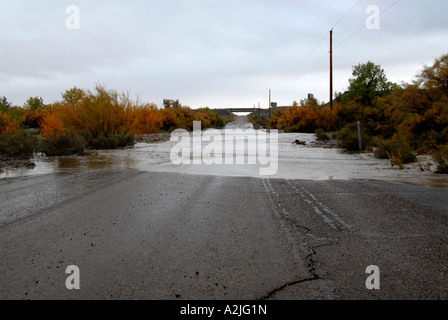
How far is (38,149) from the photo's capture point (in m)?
18.7

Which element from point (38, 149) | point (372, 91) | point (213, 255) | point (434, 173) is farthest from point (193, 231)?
point (372, 91)

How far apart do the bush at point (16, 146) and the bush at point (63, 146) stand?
570 mm

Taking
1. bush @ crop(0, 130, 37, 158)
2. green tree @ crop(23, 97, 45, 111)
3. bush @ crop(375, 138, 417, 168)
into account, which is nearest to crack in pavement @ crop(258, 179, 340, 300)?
bush @ crop(375, 138, 417, 168)

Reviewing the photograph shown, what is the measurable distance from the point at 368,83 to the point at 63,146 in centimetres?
3419

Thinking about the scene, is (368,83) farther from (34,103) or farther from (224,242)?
(34,103)

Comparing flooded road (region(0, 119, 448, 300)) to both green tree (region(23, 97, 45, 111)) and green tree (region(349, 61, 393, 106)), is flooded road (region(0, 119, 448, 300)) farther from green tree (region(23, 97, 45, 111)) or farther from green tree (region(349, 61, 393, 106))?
green tree (region(23, 97, 45, 111))

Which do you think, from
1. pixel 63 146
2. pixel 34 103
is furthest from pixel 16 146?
pixel 34 103

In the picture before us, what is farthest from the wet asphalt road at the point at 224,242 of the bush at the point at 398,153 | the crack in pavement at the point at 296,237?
the bush at the point at 398,153

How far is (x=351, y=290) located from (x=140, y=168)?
1028 cm

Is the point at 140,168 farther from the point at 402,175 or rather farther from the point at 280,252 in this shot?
the point at 280,252

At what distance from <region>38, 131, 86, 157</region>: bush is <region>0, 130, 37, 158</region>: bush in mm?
570

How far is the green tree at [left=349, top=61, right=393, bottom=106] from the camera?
40812mm

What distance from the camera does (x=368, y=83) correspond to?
42.0 meters

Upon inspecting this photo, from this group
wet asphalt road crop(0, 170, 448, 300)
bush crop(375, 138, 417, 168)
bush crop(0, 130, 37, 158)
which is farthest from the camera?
bush crop(0, 130, 37, 158)
